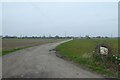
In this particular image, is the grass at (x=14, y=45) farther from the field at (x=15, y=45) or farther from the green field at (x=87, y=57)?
the green field at (x=87, y=57)

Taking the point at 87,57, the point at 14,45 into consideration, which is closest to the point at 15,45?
the point at 14,45

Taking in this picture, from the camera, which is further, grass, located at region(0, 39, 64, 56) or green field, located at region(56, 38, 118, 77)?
grass, located at region(0, 39, 64, 56)

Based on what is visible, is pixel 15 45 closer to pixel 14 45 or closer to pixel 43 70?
pixel 14 45

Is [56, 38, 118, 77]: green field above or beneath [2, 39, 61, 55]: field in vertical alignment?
above

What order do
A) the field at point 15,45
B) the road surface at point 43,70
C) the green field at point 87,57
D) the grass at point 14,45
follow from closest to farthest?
the road surface at point 43,70 < the green field at point 87,57 < the grass at point 14,45 < the field at point 15,45

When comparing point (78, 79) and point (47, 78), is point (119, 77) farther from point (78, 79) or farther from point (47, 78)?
point (47, 78)

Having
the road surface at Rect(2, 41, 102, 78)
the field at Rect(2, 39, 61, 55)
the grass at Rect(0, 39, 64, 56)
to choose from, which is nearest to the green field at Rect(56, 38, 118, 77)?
the road surface at Rect(2, 41, 102, 78)

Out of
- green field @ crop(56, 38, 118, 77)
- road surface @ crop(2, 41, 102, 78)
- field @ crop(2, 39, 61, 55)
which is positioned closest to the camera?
road surface @ crop(2, 41, 102, 78)

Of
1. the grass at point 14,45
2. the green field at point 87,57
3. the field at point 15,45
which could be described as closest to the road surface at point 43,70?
the green field at point 87,57

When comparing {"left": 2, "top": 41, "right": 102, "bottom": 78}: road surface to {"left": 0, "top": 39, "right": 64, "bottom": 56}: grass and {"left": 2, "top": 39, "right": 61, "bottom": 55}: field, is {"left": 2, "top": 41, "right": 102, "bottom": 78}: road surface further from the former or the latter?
{"left": 2, "top": 39, "right": 61, "bottom": 55}: field

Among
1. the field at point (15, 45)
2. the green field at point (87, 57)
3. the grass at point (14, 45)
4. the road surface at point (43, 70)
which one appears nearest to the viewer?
the road surface at point (43, 70)

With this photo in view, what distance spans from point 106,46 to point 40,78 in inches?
359

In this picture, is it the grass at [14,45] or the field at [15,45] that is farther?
the field at [15,45]

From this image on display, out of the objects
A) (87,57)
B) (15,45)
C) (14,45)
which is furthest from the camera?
(15,45)
